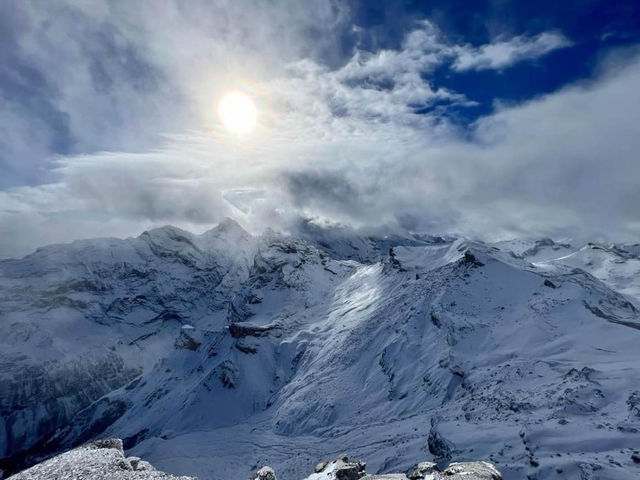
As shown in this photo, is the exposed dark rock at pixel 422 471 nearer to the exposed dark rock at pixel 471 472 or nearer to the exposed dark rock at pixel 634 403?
the exposed dark rock at pixel 471 472

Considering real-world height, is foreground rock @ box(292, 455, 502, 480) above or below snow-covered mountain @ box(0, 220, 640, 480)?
above

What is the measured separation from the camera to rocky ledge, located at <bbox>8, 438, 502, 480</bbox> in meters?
22.2

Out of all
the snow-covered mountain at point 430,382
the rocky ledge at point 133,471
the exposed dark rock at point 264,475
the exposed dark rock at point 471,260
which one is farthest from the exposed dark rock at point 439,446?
the exposed dark rock at point 471,260

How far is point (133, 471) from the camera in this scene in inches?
1004

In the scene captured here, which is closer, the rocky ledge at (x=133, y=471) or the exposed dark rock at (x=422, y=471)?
the rocky ledge at (x=133, y=471)

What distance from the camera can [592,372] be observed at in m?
56.7

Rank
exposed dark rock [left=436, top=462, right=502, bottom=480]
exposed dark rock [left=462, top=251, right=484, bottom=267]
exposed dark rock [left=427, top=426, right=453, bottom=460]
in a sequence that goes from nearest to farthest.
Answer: exposed dark rock [left=436, top=462, right=502, bottom=480] < exposed dark rock [left=427, top=426, right=453, bottom=460] < exposed dark rock [left=462, top=251, right=484, bottom=267]

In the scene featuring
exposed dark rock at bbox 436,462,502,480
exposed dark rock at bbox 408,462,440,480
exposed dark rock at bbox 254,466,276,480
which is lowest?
exposed dark rock at bbox 254,466,276,480

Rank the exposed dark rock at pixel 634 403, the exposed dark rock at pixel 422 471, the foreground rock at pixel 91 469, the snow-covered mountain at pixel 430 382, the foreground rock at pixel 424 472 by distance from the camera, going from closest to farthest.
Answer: the foreground rock at pixel 424 472 → the exposed dark rock at pixel 422 471 → the foreground rock at pixel 91 469 → the exposed dark rock at pixel 634 403 → the snow-covered mountain at pixel 430 382

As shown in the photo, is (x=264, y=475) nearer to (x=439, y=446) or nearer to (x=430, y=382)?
(x=439, y=446)

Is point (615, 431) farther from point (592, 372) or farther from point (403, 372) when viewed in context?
point (403, 372)

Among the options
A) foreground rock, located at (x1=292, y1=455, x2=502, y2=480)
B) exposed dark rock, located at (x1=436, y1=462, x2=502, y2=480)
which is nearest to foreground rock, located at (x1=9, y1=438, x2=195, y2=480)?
foreground rock, located at (x1=292, y1=455, x2=502, y2=480)

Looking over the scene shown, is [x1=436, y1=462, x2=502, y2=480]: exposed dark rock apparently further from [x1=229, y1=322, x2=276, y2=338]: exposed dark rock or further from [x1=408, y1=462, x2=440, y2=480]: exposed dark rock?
[x1=229, y1=322, x2=276, y2=338]: exposed dark rock

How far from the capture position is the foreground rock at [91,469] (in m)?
24.4
